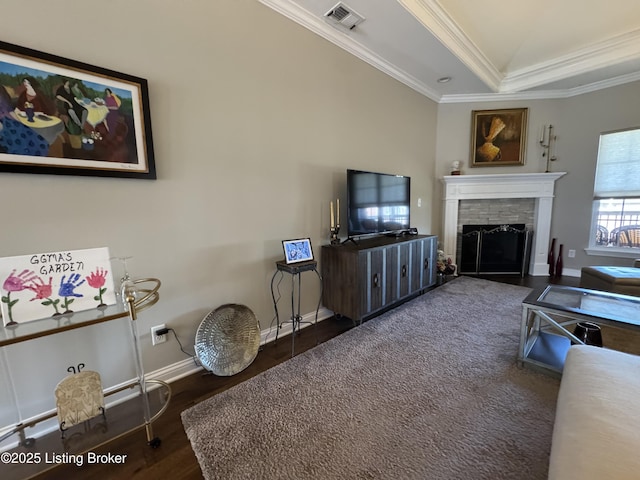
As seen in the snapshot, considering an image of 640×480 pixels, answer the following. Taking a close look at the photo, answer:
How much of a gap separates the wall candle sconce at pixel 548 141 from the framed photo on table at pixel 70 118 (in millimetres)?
5146

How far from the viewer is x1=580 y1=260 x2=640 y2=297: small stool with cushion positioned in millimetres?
2451

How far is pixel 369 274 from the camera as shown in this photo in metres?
2.48

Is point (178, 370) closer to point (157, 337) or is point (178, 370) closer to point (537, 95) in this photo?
point (157, 337)

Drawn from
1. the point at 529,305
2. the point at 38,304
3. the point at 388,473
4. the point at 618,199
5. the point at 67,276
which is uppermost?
the point at 618,199

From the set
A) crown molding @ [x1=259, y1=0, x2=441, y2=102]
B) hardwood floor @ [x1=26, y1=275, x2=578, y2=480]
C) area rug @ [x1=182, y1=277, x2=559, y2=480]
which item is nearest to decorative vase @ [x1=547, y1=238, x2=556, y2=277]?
area rug @ [x1=182, y1=277, x2=559, y2=480]

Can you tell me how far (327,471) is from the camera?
1164 millimetres

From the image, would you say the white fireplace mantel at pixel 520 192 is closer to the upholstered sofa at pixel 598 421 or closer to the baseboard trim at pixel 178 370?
the baseboard trim at pixel 178 370

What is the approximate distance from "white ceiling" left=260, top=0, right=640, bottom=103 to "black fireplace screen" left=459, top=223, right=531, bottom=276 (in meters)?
2.05

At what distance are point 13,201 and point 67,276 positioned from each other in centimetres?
47

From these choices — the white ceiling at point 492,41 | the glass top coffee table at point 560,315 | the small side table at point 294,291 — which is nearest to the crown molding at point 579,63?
the white ceiling at point 492,41

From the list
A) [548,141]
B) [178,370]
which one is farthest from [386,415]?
[548,141]

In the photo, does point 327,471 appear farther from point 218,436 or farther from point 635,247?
point 635,247

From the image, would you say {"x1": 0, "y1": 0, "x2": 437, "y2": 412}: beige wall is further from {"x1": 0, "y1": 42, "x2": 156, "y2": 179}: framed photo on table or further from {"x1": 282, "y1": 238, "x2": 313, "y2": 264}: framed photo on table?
{"x1": 282, "y1": 238, "x2": 313, "y2": 264}: framed photo on table

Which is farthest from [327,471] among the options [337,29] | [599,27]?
[599,27]
